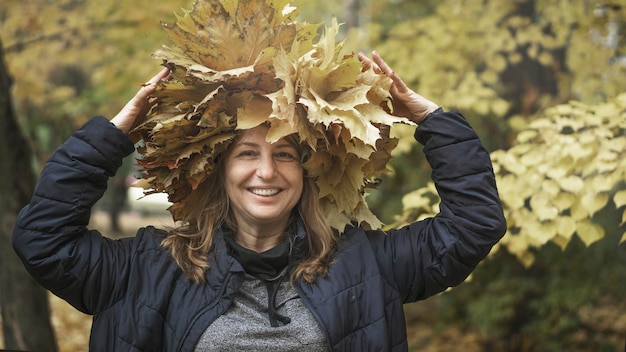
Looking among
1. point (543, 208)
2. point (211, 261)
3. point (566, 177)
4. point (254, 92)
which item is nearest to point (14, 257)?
point (211, 261)

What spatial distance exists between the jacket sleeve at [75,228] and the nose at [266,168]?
44 centimetres

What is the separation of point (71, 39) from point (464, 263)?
575 cm

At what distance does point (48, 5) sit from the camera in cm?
659

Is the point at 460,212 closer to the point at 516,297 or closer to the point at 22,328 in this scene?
the point at 22,328

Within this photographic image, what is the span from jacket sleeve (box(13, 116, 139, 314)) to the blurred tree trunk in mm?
2048

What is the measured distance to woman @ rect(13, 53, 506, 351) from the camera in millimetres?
2068

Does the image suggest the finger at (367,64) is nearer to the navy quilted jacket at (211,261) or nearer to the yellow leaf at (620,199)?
the navy quilted jacket at (211,261)

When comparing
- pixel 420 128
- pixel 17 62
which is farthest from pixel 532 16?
pixel 17 62

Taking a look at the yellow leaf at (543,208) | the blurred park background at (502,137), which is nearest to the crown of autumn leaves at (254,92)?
the blurred park background at (502,137)

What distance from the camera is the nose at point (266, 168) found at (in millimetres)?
2148

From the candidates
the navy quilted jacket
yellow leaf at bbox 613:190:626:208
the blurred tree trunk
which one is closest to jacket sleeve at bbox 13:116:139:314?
the navy quilted jacket

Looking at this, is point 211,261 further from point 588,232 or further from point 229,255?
point 588,232

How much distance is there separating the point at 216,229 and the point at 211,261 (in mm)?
135

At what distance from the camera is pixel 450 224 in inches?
87.0
